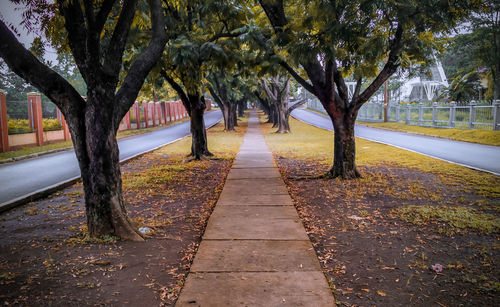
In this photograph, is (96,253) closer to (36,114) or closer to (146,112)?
(36,114)

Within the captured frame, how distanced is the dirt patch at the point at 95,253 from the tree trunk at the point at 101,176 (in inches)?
8.5

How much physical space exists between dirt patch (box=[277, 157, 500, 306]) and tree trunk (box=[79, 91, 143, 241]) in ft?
8.59

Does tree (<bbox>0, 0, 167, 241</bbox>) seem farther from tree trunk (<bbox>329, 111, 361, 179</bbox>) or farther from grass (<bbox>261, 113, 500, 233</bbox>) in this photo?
tree trunk (<bbox>329, 111, 361, 179</bbox>)

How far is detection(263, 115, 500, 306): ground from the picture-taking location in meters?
3.34

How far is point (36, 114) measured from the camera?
17766 mm

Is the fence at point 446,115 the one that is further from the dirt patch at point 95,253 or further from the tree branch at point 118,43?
the tree branch at point 118,43

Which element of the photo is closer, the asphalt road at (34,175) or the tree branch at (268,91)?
the asphalt road at (34,175)

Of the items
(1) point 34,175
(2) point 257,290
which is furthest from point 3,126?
(2) point 257,290

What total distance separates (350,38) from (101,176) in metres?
4.60

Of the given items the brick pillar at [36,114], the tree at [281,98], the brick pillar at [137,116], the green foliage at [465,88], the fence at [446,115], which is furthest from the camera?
the brick pillar at [137,116]

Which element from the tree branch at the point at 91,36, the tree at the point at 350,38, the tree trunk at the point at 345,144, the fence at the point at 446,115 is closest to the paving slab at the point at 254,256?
the tree branch at the point at 91,36

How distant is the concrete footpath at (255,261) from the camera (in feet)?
10.5

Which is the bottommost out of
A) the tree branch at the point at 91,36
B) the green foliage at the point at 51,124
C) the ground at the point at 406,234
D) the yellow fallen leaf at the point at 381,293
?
the yellow fallen leaf at the point at 381,293

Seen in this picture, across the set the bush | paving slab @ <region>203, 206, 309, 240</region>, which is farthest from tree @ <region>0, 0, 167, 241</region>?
A: the bush
